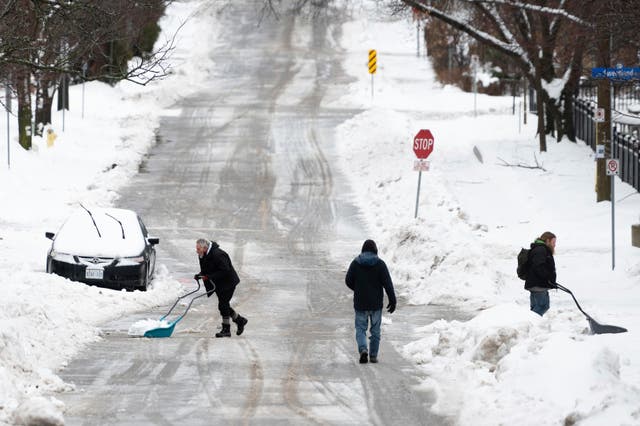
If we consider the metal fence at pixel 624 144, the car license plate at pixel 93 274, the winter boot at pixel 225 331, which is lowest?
the winter boot at pixel 225 331

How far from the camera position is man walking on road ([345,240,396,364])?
46.1 ft

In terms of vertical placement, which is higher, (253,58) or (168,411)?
(253,58)

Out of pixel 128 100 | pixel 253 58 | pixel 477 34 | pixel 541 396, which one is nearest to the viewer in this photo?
pixel 541 396

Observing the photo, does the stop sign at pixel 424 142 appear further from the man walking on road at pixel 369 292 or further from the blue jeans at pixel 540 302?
the man walking on road at pixel 369 292

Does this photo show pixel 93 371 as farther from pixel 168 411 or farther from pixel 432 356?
pixel 432 356

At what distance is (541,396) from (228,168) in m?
27.5

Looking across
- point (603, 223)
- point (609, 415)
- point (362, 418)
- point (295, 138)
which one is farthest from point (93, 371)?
point (295, 138)

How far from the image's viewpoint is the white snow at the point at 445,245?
36.3ft

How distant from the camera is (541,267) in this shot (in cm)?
1619

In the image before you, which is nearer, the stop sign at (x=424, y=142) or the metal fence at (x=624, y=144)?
the stop sign at (x=424, y=142)

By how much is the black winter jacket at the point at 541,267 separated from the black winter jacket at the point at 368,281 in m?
2.99

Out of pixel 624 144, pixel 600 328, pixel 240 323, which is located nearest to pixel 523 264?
pixel 600 328

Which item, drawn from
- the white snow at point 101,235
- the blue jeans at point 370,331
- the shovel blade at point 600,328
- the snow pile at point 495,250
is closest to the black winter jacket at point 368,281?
the blue jeans at point 370,331

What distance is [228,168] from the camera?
37469 mm
